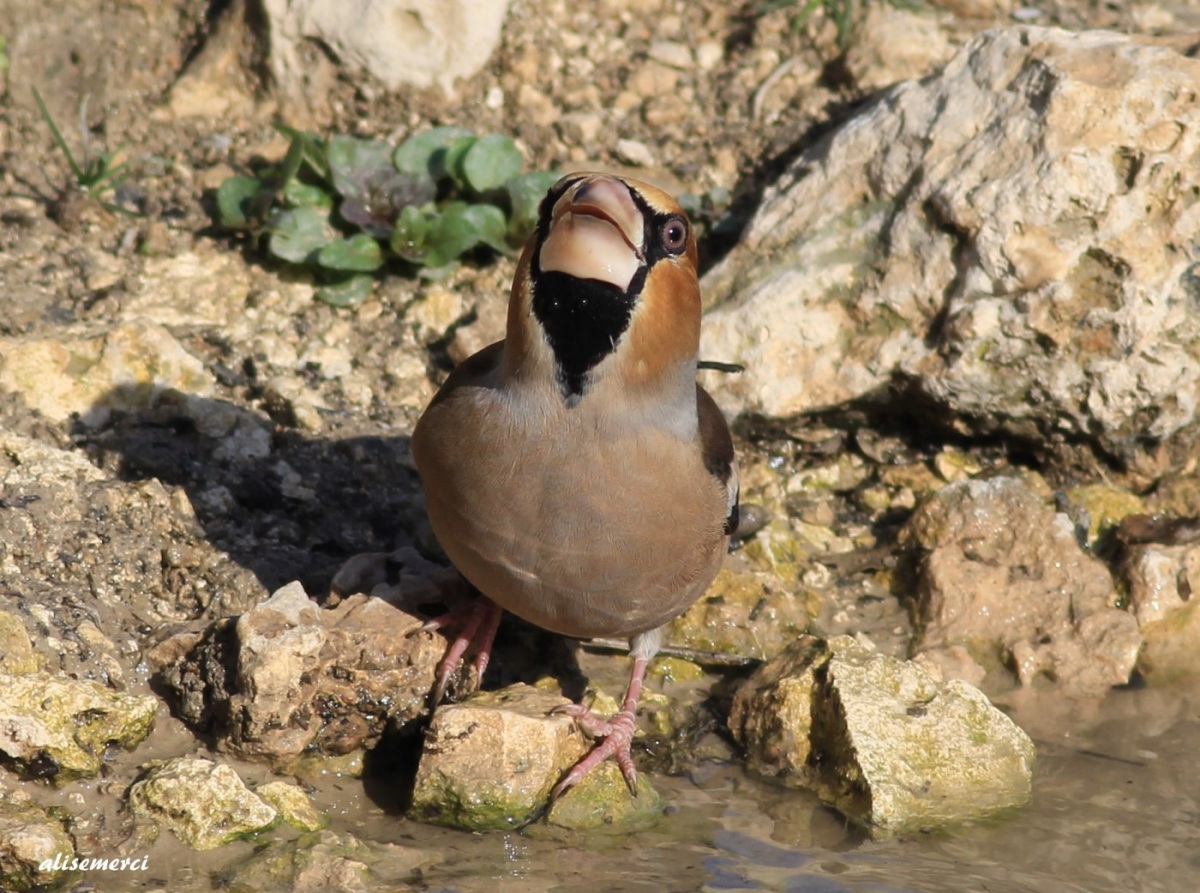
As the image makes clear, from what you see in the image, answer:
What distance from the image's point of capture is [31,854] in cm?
364

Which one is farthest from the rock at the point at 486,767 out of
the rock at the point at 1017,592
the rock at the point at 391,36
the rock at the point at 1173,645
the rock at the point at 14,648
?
the rock at the point at 391,36

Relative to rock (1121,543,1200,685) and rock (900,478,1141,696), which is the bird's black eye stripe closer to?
rock (900,478,1141,696)

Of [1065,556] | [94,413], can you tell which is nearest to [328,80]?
[94,413]

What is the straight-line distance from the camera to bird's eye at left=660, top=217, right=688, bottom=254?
399cm

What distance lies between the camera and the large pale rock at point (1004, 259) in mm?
5328

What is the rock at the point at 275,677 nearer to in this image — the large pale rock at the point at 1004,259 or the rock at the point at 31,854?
the rock at the point at 31,854

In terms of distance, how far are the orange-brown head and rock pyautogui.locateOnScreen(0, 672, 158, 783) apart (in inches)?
59.6

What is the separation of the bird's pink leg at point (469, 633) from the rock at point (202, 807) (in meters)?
0.72

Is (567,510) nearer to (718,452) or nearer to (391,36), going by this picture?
(718,452)

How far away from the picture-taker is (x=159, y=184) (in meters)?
6.49

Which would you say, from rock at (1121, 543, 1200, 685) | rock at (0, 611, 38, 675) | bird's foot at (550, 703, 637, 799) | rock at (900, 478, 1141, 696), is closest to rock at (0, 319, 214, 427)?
rock at (0, 611, 38, 675)

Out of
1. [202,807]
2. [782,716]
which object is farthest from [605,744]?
[202,807]

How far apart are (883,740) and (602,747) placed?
33.9 inches

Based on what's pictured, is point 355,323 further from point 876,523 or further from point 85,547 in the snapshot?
point 876,523
